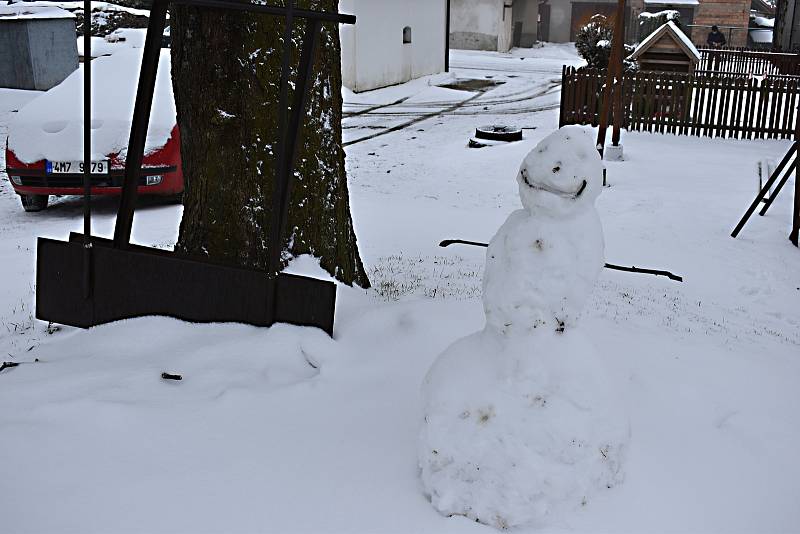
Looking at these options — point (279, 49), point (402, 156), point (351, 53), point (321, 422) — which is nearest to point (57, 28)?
point (351, 53)

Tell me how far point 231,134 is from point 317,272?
2.89ft

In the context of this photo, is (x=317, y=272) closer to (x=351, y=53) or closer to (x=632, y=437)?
(x=632, y=437)

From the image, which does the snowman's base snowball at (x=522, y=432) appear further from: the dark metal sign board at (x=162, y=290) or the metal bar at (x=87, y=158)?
the metal bar at (x=87, y=158)

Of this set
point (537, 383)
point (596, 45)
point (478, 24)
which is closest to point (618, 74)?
point (596, 45)

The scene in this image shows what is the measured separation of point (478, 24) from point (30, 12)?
18931 millimetres

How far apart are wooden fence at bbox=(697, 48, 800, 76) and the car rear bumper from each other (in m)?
19.0

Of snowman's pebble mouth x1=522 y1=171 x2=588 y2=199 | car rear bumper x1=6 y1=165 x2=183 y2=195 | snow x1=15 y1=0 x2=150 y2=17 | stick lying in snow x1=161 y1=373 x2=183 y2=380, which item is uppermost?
snow x1=15 y1=0 x2=150 y2=17

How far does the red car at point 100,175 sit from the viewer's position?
847 cm

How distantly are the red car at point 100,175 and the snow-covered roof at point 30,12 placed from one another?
1182cm

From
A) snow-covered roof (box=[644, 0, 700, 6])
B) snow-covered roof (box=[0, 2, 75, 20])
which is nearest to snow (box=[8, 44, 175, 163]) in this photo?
snow-covered roof (box=[0, 2, 75, 20])

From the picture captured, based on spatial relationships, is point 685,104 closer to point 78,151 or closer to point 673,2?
point 78,151

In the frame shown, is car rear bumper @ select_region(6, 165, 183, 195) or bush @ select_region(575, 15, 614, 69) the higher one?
bush @ select_region(575, 15, 614, 69)

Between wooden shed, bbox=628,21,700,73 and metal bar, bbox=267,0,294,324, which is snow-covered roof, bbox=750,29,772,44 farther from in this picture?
metal bar, bbox=267,0,294,324

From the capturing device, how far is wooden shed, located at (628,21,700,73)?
52.3ft
